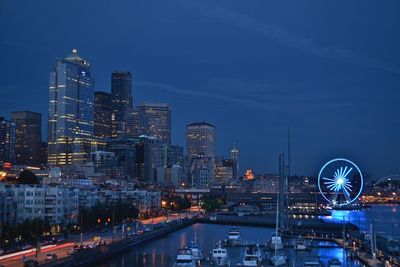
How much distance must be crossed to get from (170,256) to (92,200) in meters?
33.3

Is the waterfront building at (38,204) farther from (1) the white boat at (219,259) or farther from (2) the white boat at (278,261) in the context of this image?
(2) the white boat at (278,261)

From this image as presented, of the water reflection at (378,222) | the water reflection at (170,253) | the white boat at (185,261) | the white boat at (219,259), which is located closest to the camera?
the white boat at (185,261)

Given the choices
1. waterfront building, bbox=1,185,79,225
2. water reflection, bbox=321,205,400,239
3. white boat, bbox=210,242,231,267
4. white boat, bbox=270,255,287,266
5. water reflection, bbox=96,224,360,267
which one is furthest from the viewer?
water reflection, bbox=321,205,400,239

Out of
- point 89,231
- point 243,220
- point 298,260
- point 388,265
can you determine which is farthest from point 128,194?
point 388,265

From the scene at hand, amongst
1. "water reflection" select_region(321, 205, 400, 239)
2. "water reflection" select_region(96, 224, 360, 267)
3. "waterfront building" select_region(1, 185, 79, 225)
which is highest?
"waterfront building" select_region(1, 185, 79, 225)

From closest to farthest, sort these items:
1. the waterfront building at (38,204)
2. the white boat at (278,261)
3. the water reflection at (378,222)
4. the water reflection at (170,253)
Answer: the white boat at (278,261) < the water reflection at (170,253) < the waterfront building at (38,204) < the water reflection at (378,222)

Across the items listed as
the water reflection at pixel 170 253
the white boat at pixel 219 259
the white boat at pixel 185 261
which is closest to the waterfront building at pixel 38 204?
the water reflection at pixel 170 253

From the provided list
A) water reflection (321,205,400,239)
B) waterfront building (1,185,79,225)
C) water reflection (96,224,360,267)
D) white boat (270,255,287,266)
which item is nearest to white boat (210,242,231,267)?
water reflection (96,224,360,267)

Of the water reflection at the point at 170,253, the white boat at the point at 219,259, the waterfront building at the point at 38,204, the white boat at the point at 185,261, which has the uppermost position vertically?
the waterfront building at the point at 38,204

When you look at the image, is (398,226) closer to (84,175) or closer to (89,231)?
(89,231)

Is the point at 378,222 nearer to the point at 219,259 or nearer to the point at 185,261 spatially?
the point at 219,259

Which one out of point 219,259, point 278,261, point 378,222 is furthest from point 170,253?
point 378,222

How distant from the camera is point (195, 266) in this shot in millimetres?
36062

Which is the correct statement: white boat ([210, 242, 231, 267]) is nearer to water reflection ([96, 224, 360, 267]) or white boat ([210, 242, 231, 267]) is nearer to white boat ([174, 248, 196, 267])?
water reflection ([96, 224, 360, 267])
